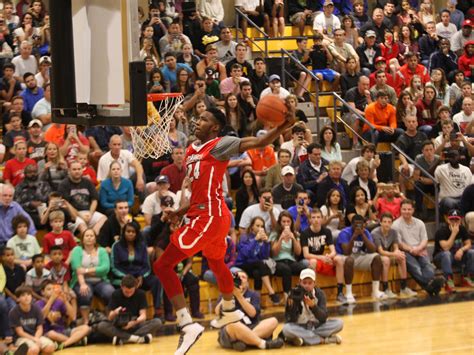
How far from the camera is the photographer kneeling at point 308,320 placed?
1366 centimetres

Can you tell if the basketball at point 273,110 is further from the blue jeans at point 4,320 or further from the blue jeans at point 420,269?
the blue jeans at point 420,269

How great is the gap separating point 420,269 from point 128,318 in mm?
4783

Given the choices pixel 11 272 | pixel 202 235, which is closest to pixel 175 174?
pixel 11 272

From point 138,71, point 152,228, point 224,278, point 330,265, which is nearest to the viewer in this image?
point 138,71

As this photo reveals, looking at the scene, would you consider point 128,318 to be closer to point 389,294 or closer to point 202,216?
point 389,294

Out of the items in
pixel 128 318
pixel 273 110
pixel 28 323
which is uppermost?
pixel 273 110

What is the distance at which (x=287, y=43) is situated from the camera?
21.2 m

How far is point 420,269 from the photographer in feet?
53.5

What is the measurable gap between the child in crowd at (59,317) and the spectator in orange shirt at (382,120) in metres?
6.69

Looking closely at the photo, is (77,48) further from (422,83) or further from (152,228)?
(422,83)

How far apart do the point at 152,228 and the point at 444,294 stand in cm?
468

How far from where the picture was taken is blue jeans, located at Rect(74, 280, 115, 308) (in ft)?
45.9

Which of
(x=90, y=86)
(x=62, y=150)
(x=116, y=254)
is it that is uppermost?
(x=90, y=86)

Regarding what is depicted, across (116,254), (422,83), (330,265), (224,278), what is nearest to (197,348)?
(116,254)
